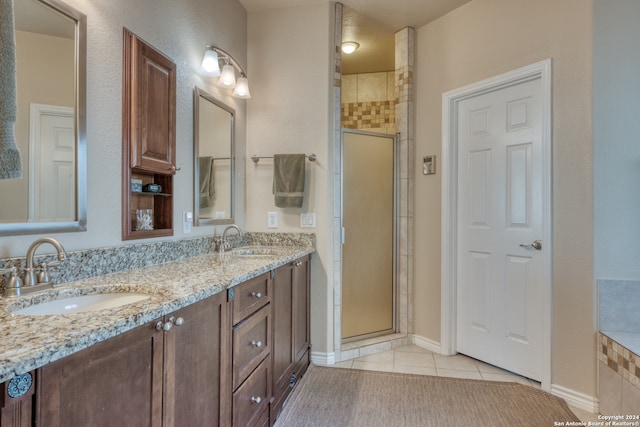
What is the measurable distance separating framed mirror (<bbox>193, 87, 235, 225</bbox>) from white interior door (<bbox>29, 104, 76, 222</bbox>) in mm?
791

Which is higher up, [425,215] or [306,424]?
[425,215]

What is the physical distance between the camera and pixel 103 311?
872 mm

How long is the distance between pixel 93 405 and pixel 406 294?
246 cm

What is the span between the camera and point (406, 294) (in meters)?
2.88

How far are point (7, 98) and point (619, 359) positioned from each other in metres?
2.64

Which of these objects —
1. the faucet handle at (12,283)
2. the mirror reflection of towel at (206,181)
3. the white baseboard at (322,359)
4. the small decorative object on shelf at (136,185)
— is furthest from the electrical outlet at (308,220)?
the faucet handle at (12,283)

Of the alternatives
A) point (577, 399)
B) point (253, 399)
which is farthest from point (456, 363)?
point (253, 399)

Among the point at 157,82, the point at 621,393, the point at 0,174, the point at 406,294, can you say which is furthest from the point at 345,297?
the point at 0,174

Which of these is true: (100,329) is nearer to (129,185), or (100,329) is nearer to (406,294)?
(129,185)

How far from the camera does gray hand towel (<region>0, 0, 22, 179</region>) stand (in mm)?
841

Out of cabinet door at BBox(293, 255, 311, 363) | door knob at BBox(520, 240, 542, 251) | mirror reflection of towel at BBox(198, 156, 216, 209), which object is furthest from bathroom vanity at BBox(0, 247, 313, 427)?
door knob at BBox(520, 240, 542, 251)

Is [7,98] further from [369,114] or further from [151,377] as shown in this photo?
[369,114]

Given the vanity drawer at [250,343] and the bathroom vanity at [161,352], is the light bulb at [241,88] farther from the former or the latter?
the vanity drawer at [250,343]

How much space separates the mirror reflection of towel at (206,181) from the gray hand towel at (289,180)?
48 cm
